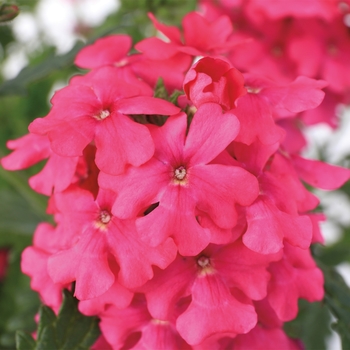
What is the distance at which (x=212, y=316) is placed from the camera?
53 centimetres

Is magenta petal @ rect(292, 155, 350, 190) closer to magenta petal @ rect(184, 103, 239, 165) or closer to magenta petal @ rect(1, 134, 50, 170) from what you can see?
magenta petal @ rect(184, 103, 239, 165)

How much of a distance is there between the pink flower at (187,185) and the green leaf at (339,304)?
28cm

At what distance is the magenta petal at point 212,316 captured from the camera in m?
0.52

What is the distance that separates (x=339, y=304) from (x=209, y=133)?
0.34 meters

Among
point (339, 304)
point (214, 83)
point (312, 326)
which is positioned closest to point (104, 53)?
point (214, 83)

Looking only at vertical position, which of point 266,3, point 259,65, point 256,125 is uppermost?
point 256,125

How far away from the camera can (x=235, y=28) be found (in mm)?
1127

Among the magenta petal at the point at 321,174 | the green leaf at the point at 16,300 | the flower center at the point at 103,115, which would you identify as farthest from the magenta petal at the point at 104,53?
the green leaf at the point at 16,300

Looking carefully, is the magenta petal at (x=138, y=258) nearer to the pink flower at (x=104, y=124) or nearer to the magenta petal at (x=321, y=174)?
the pink flower at (x=104, y=124)

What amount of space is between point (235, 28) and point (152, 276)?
2.40ft

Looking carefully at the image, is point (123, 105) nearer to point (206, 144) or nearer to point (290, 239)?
point (206, 144)

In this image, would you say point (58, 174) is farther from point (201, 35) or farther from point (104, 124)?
point (201, 35)

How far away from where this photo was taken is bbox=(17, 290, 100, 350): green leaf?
1.97 feet

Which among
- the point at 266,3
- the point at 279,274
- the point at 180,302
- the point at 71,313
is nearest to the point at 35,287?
the point at 71,313
